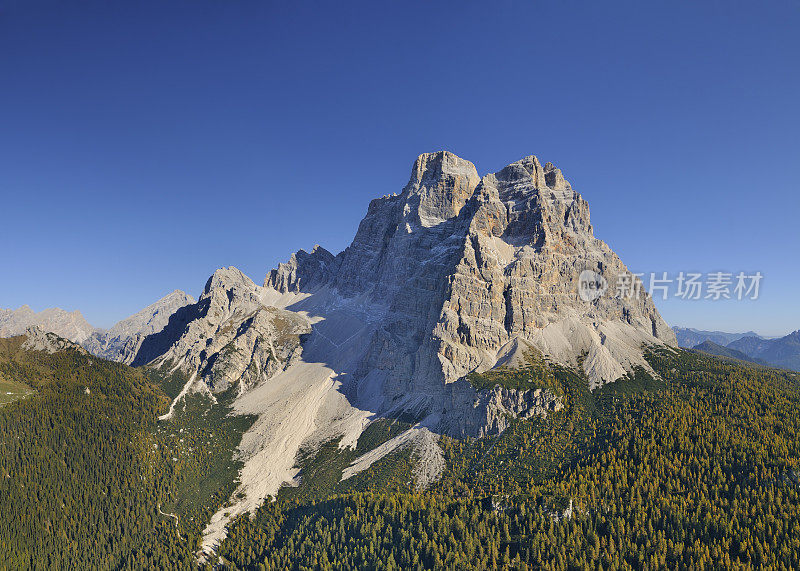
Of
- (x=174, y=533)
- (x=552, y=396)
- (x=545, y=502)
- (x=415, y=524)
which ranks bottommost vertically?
(x=174, y=533)

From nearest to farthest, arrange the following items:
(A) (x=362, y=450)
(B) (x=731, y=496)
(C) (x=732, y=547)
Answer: (C) (x=732, y=547)
(B) (x=731, y=496)
(A) (x=362, y=450)

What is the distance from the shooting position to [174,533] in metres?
162

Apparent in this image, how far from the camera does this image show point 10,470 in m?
169

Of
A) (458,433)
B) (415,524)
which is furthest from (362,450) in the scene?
(415,524)

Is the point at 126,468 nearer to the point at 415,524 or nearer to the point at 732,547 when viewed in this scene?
the point at 415,524

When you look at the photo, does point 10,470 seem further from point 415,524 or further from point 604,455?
point 604,455

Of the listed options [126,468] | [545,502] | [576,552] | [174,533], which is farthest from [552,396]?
[126,468]

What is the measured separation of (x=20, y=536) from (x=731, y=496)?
255m

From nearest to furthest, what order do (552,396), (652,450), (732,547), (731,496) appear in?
(732,547) → (731,496) → (652,450) → (552,396)

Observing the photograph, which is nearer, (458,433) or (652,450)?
(652,450)

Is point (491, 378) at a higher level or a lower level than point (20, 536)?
higher

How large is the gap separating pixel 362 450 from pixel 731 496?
144375 millimetres

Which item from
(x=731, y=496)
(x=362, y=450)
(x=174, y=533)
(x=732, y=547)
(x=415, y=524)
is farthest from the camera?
(x=362, y=450)

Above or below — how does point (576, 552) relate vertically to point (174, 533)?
above
